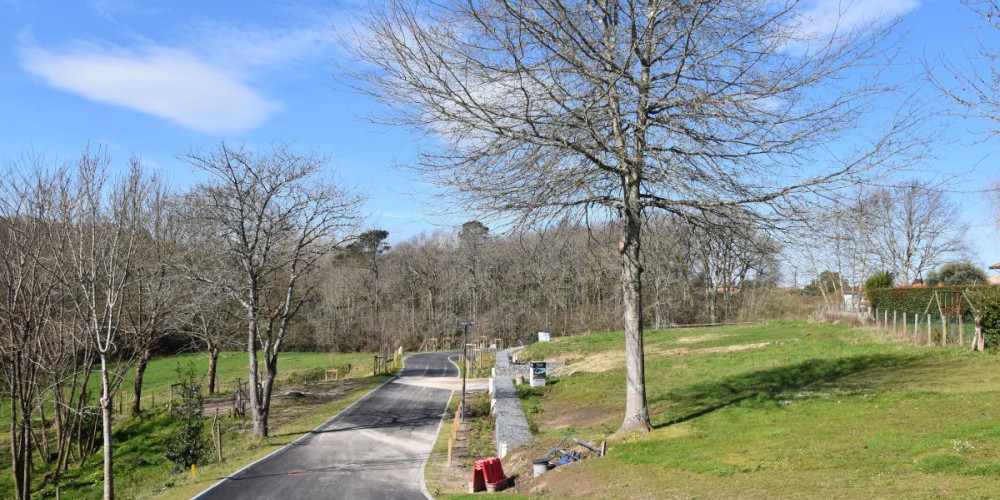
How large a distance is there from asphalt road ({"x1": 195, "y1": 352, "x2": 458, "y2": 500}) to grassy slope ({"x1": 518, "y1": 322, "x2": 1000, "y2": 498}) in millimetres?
3333

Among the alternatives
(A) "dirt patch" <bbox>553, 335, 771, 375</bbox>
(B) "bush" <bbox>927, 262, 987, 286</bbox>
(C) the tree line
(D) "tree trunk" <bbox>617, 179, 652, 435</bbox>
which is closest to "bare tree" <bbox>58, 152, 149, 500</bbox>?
(C) the tree line

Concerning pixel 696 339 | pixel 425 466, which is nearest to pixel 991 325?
pixel 425 466

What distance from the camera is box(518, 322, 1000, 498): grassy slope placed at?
305 inches

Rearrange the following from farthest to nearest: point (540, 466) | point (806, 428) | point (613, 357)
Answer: point (613, 357) → point (540, 466) → point (806, 428)

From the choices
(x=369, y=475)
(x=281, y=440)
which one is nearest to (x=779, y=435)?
(x=369, y=475)

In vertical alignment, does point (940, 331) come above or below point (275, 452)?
above

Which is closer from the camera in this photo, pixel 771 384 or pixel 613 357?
pixel 771 384

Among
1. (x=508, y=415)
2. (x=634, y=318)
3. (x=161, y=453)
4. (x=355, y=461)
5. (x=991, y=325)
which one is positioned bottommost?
(x=161, y=453)

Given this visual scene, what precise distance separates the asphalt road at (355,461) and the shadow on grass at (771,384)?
19.9 feet

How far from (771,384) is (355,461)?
33.5ft

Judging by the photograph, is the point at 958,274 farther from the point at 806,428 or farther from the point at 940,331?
the point at 806,428

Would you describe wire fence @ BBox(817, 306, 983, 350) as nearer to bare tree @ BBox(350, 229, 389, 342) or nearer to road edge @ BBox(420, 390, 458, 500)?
road edge @ BBox(420, 390, 458, 500)

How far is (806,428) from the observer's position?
10719mm

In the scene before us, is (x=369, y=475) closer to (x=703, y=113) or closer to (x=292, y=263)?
(x=292, y=263)
